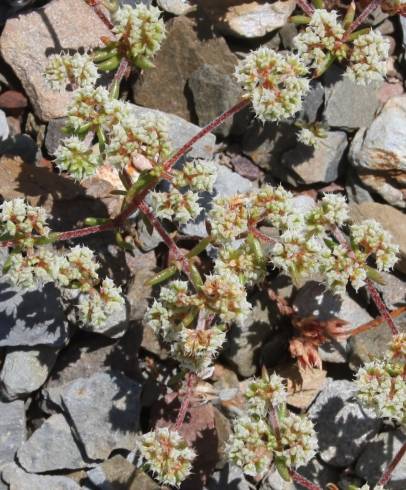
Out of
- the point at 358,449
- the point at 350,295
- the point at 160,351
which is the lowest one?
the point at 358,449

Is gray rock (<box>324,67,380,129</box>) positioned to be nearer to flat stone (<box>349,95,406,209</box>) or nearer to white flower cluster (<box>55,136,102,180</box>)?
flat stone (<box>349,95,406,209</box>)

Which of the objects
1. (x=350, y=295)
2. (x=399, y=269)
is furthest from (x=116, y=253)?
A: (x=399, y=269)

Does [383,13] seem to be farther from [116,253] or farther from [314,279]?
[116,253]

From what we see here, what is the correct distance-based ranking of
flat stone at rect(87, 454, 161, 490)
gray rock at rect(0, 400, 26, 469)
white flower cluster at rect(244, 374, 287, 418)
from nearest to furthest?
white flower cluster at rect(244, 374, 287, 418), flat stone at rect(87, 454, 161, 490), gray rock at rect(0, 400, 26, 469)

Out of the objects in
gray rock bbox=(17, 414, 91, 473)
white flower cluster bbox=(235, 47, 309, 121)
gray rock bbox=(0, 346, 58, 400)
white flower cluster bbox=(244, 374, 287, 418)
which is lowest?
gray rock bbox=(17, 414, 91, 473)

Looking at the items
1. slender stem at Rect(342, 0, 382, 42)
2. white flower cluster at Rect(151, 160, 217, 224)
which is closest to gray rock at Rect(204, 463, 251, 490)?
white flower cluster at Rect(151, 160, 217, 224)

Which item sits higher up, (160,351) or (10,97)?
(10,97)
